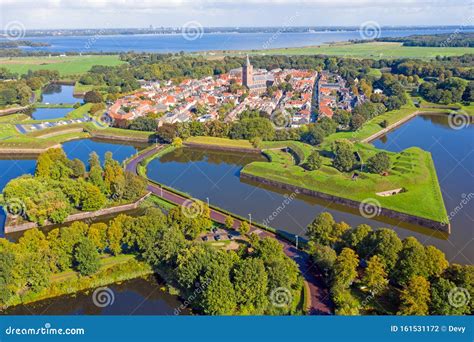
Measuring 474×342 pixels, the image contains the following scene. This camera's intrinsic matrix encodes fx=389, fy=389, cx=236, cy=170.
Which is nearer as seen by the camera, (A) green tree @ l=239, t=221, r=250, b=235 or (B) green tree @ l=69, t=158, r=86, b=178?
(A) green tree @ l=239, t=221, r=250, b=235

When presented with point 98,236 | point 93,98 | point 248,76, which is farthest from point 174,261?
point 248,76

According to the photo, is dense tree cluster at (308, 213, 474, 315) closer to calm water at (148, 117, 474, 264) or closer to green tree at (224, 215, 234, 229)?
Result: calm water at (148, 117, 474, 264)

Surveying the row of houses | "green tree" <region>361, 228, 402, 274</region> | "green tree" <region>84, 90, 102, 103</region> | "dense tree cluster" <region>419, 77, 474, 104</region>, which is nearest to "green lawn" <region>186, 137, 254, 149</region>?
the row of houses

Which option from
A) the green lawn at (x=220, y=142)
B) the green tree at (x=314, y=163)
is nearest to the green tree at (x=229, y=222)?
the green tree at (x=314, y=163)

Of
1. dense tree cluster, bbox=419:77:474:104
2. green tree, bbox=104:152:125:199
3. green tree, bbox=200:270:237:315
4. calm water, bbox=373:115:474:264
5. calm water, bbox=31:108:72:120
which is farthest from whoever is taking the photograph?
dense tree cluster, bbox=419:77:474:104

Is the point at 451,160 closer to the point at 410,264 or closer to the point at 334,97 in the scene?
the point at 410,264

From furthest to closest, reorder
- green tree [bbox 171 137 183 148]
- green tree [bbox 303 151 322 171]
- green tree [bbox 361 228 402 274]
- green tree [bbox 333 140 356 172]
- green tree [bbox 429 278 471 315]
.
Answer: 1. green tree [bbox 171 137 183 148]
2. green tree [bbox 333 140 356 172]
3. green tree [bbox 303 151 322 171]
4. green tree [bbox 361 228 402 274]
5. green tree [bbox 429 278 471 315]
